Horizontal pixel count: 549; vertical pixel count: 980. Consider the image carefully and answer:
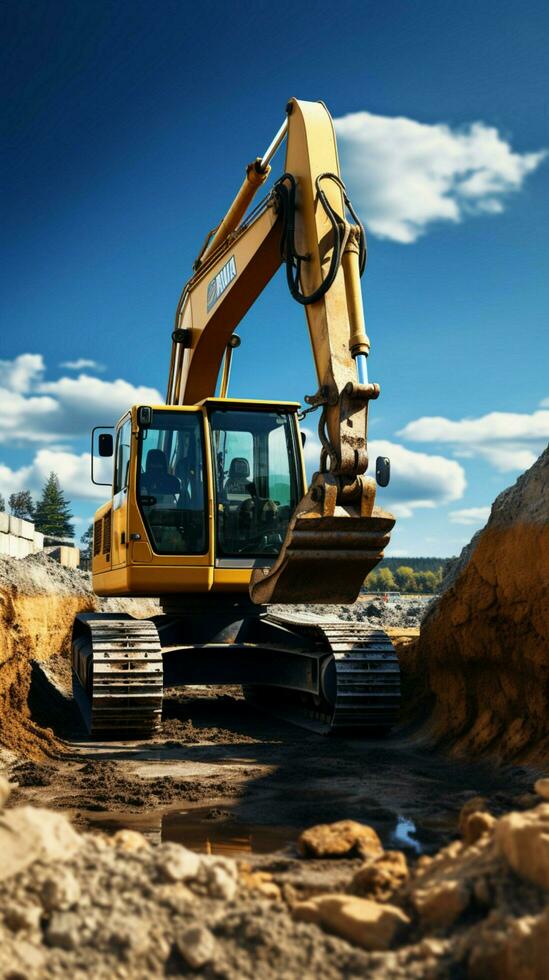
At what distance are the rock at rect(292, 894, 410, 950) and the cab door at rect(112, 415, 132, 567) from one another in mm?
6570

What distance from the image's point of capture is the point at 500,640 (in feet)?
28.5

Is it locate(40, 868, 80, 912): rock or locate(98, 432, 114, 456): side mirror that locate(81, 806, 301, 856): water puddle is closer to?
locate(40, 868, 80, 912): rock

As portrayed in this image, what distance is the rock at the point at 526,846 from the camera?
3338 mm

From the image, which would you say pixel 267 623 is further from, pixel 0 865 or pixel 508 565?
pixel 0 865

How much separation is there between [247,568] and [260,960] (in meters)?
6.71

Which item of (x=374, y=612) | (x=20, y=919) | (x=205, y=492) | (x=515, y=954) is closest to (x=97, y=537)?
(x=205, y=492)

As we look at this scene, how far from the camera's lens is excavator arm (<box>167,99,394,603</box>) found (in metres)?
7.86

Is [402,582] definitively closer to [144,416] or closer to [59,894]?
[144,416]

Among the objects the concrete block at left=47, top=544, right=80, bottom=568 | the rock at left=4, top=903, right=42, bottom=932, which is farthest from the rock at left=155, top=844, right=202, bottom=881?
the concrete block at left=47, top=544, right=80, bottom=568

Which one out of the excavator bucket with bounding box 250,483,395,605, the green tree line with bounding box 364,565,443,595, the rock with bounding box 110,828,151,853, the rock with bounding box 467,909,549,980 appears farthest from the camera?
the green tree line with bounding box 364,565,443,595

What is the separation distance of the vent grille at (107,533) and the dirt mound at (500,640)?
3.94 meters

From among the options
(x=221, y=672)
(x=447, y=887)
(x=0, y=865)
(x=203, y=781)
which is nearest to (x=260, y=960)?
(x=447, y=887)

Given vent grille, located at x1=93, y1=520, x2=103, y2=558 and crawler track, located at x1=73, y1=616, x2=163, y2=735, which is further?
vent grille, located at x1=93, y1=520, x2=103, y2=558

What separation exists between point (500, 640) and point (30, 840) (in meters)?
5.97
